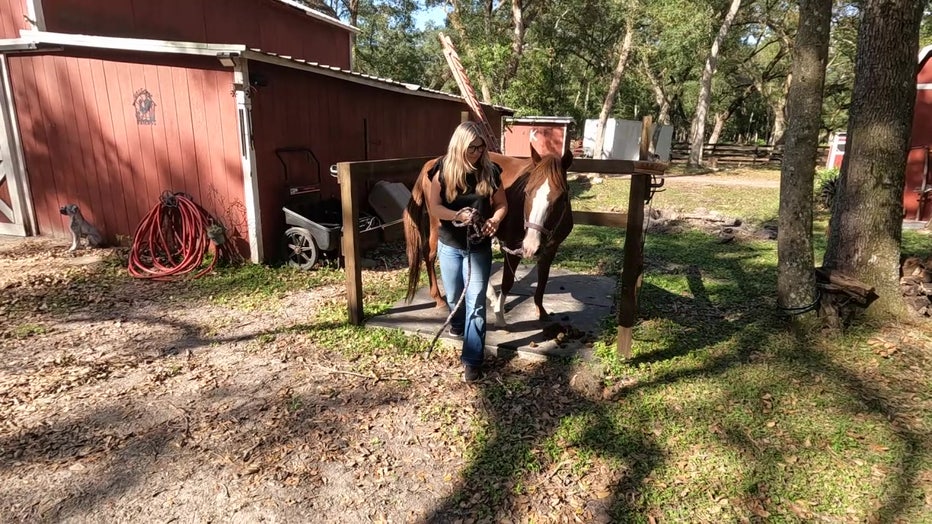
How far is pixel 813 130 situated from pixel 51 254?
900cm

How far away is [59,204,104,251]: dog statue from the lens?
7.03 meters

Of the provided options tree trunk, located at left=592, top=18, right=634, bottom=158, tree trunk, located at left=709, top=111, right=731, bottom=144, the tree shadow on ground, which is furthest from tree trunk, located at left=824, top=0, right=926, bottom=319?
tree trunk, located at left=709, top=111, right=731, bottom=144

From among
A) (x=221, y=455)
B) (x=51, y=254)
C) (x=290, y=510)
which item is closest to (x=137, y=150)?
(x=51, y=254)

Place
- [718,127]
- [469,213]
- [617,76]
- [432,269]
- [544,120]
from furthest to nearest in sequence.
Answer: [718,127] → [544,120] → [617,76] → [432,269] → [469,213]

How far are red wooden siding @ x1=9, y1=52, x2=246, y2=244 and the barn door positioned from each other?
169mm

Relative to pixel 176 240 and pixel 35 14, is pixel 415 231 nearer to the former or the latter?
pixel 176 240

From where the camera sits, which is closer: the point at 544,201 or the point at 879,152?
the point at 544,201

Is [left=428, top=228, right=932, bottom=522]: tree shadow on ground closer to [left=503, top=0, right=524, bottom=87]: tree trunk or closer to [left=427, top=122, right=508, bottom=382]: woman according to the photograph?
[left=427, top=122, right=508, bottom=382]: woman

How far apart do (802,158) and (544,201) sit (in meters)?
2.41

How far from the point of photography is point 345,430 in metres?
3.25

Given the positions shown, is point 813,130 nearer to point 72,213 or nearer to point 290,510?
point 290,510

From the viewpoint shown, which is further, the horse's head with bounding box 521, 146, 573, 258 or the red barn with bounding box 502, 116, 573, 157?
the red barn with bounding box 502, 116, 573, 157

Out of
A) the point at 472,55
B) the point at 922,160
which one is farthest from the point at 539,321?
the point at 472,55

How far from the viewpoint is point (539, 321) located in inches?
188
